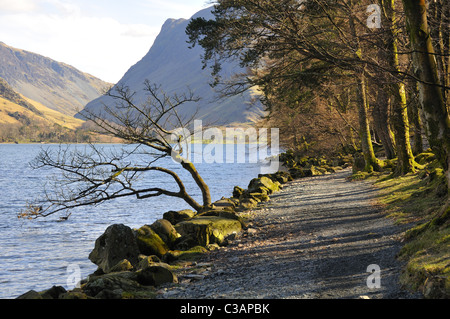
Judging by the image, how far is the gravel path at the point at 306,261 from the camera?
24.1 ft

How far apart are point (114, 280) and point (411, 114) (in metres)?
16.7

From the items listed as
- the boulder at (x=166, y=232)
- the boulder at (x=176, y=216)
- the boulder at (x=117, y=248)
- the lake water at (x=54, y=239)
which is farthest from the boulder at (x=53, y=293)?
the boulder at (x=176, y=216)

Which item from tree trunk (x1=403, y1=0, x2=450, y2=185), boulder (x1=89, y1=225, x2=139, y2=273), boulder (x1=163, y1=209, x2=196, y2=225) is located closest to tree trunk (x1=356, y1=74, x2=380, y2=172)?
boulder (x1=163, y1=209, x2=196, y2=225)

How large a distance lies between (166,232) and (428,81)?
29.3ft

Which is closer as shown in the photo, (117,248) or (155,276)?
(155,276)

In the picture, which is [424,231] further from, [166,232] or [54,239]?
[54,239]

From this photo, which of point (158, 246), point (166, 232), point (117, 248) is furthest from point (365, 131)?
point (117, 248)

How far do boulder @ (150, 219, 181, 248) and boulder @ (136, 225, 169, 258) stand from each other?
0.90ft

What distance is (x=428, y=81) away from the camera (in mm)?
8867

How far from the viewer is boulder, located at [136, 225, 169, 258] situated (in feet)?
43.3

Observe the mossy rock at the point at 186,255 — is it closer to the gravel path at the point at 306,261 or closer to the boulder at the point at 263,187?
the gravel path at the point at 306,261

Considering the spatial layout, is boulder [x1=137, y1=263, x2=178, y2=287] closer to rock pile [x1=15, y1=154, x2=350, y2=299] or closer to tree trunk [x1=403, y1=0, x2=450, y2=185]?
rock pile [x1=15, y1=154, x2=350, y2=299]

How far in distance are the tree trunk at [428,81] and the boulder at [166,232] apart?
819cm
